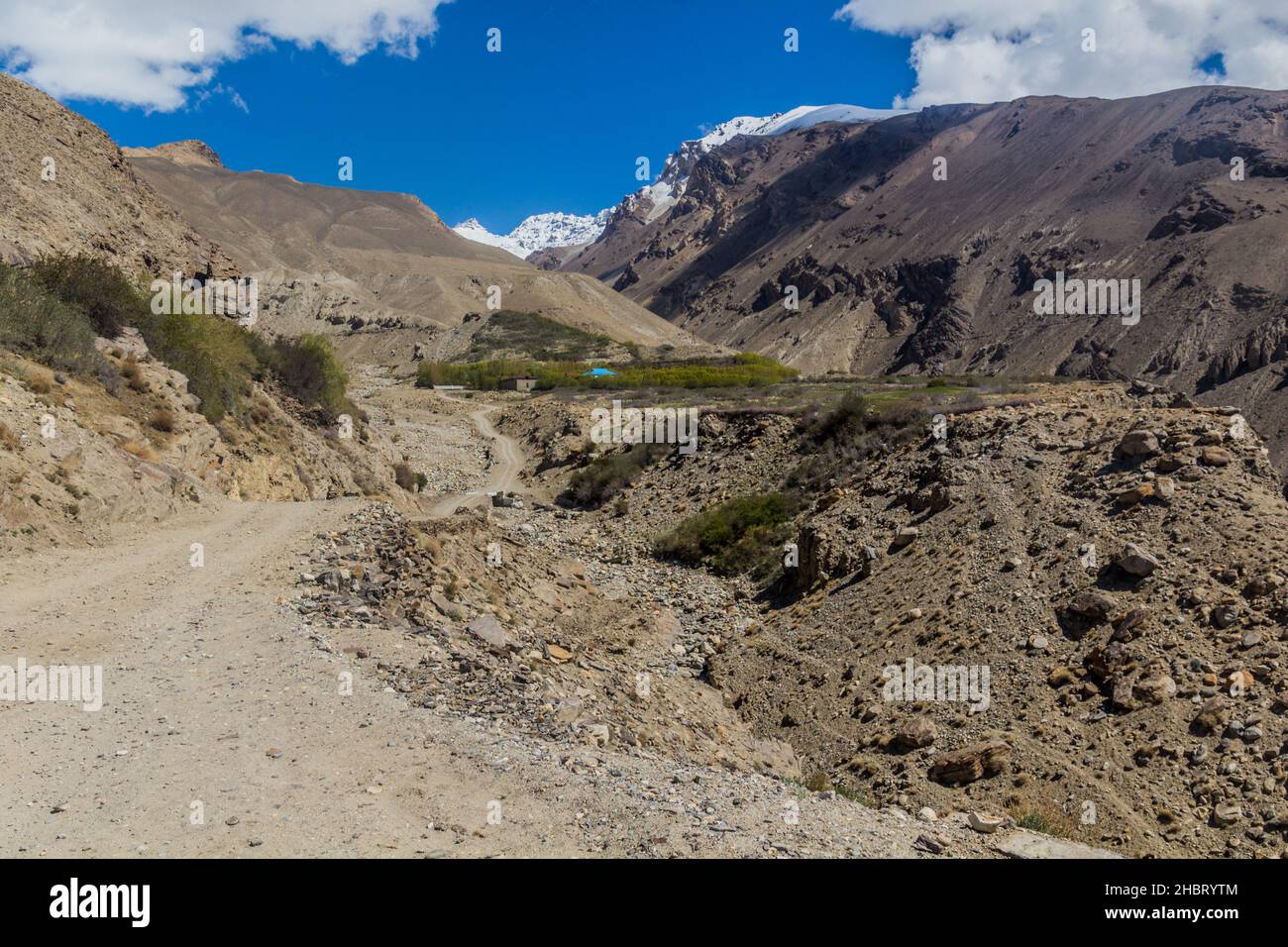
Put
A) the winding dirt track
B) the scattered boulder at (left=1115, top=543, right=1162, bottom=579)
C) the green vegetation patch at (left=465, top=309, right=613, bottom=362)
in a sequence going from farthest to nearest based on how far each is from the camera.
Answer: the green vegetation patch at (left=465, top=309, right=613, bottom=362)
the scattered boulder at (left=1115, top=543, right=1162, bottom=579)
the winding dirt track

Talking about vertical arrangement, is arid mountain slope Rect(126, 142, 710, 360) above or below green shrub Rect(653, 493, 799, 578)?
above

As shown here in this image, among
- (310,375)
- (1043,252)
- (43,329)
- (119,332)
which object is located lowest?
(43,329)

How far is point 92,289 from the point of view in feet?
64.3

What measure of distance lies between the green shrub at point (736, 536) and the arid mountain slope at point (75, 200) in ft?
60.1

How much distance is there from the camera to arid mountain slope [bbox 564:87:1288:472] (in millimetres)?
80312

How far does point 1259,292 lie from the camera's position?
8000 cm

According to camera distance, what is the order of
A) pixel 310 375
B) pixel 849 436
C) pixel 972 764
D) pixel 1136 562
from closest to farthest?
pixel 972 764
pixel 1136 562
pixel 849 436
pixel 310 375

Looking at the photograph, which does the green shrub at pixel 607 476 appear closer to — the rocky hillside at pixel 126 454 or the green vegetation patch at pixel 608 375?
the rocky hillside at pixel 126 454

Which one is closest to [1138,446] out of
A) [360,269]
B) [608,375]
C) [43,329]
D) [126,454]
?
[126,454]

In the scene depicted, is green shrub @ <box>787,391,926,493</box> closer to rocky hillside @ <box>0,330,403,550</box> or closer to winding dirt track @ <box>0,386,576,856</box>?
rocky hillside @ <box>0,330,403,550</box>

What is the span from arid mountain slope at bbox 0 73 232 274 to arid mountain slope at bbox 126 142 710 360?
63.1 m

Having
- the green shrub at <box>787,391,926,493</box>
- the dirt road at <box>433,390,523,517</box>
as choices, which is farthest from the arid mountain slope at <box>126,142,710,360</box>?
the green shrub at <box>787,391,926,493</box>

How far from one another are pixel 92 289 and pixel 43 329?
3.83 m

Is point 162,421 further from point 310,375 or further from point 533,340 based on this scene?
point 533,340
